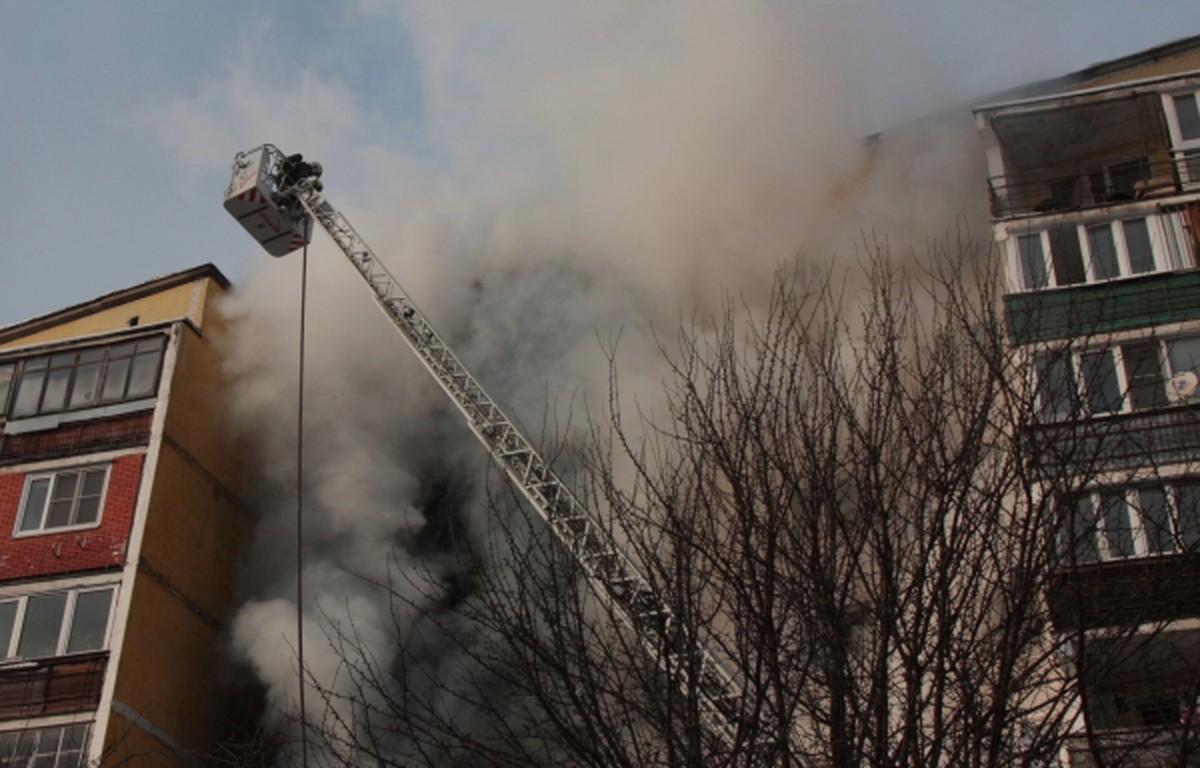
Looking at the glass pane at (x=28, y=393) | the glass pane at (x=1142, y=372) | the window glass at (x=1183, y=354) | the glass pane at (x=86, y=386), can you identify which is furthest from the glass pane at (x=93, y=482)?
the window glass at (x=1183, y=354)

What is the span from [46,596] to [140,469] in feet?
8.27

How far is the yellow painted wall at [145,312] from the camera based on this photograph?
27266 millimetres

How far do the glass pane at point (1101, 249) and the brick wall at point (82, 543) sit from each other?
1531cm

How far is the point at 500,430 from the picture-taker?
82.6ft

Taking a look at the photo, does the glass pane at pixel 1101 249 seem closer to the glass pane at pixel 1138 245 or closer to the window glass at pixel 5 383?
the glass pane at pixel 1138 245

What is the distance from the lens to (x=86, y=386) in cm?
2511

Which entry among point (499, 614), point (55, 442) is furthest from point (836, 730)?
point (55, 442)

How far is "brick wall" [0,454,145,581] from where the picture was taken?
75.7 ft

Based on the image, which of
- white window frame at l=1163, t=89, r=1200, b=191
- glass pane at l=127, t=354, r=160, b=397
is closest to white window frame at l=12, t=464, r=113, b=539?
glass pane at l=127, t=354, r=160, b=397

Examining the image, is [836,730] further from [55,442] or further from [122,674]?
[55,442]

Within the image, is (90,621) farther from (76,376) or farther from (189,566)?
(76,376)

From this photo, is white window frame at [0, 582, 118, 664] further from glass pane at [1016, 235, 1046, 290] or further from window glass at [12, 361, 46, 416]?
glass pane at [1016, 235, 1046, 290]

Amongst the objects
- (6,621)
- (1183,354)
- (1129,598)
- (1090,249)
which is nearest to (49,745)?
(6,621)

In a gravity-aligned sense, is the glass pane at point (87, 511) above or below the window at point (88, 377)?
below
